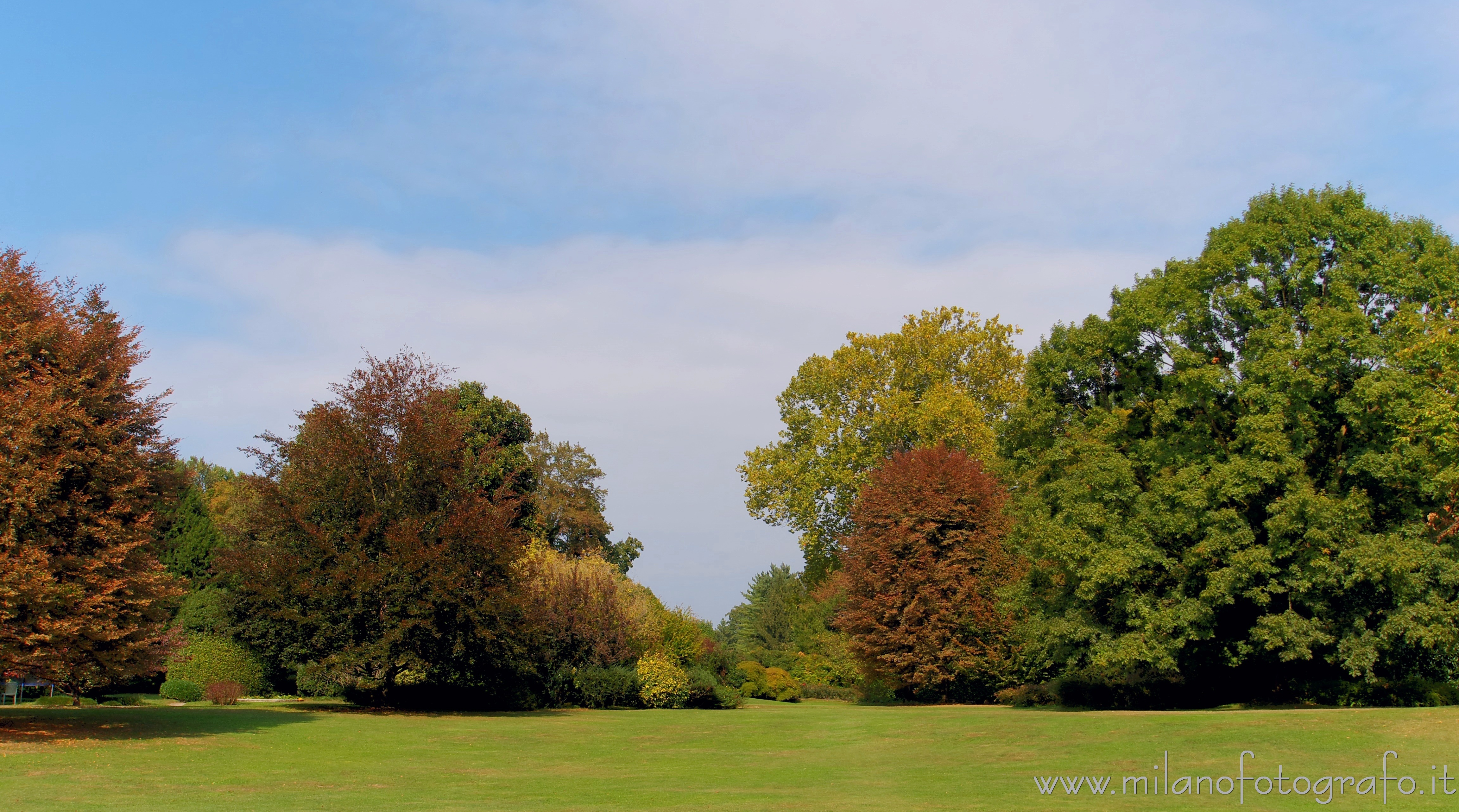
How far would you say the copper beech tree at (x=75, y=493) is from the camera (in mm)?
18172

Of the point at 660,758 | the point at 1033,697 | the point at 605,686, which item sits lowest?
the point at 1033,697

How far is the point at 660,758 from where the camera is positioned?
64.5 feet

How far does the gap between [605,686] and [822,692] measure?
18.0 m

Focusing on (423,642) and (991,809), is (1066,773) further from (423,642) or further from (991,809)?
(423,642)

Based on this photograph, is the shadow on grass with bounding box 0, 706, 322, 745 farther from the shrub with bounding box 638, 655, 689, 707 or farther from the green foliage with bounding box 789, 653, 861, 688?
the green foliage with bounding box 789, 653, 861, 688

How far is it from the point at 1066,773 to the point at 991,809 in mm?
4683

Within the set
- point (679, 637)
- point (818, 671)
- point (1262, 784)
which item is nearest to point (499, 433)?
point (679, 637)

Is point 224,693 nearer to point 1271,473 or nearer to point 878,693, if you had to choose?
point 878,693

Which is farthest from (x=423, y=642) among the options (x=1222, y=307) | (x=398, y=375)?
(x=1222, y=307)

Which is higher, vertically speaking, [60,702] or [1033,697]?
[1033,697]

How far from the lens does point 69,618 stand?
18.3m

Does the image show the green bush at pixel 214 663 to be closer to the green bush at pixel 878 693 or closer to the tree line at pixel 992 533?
the tree line at pixel 992 533

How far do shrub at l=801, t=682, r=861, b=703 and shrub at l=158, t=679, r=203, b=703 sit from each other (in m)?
27.0

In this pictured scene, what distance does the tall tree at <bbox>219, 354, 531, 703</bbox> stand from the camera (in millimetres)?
27125
